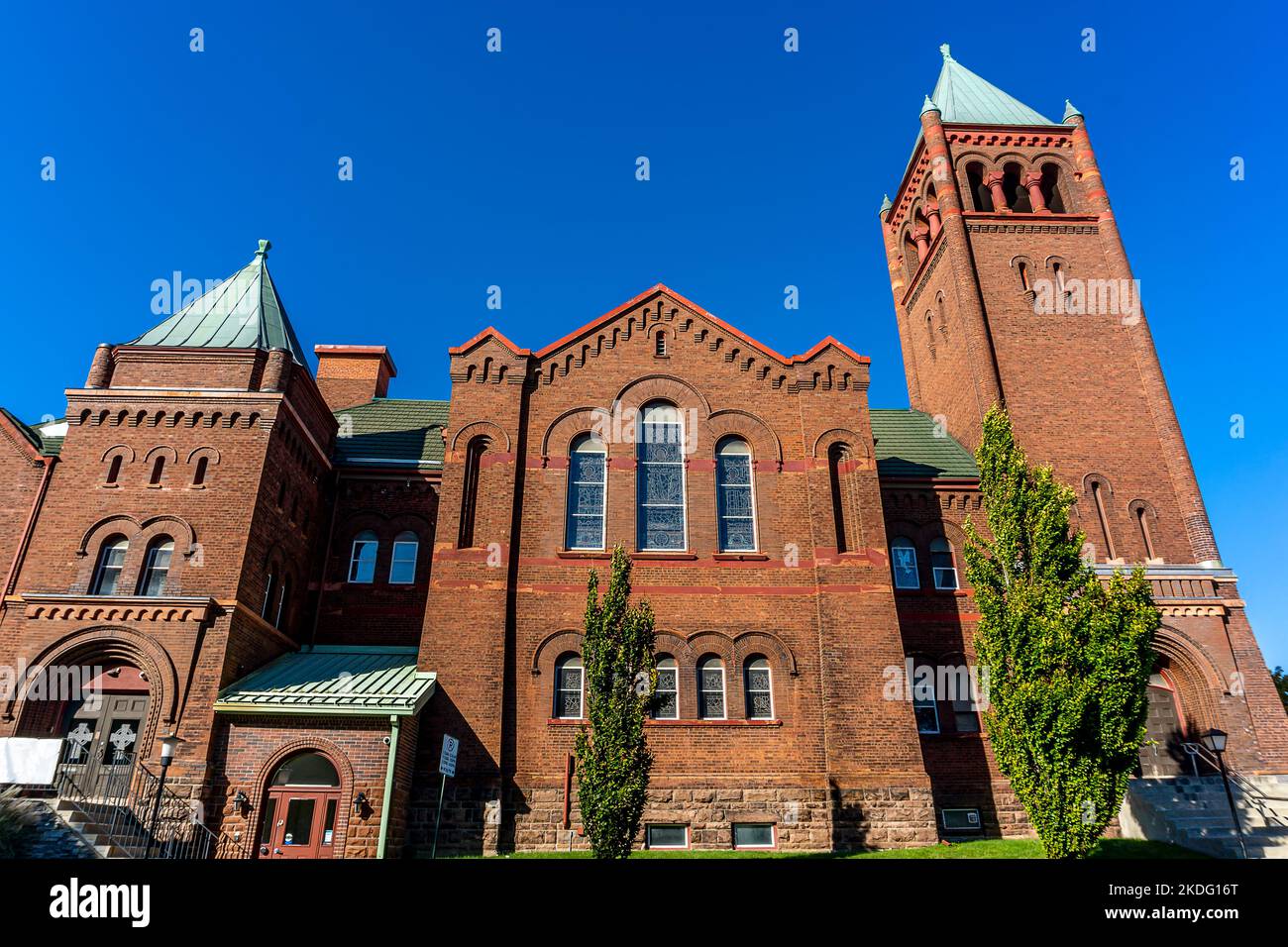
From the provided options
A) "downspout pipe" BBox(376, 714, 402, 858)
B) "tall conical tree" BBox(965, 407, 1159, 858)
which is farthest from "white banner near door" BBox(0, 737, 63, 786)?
"tall conical tree" BBox(965, 407, 1159, 858)

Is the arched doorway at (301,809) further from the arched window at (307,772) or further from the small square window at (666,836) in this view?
the small square window at (666,836)

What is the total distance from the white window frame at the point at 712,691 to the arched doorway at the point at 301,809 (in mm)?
8611

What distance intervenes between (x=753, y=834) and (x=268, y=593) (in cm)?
1347

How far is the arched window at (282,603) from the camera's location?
69.5 ft

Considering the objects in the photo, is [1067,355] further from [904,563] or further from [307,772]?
[307,772]

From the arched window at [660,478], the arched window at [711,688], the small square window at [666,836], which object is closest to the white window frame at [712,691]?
the arched window at [711,688]

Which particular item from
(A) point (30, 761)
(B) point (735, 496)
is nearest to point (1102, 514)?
(B) point (735, 496)

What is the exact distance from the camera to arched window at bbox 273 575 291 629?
21.2 m
